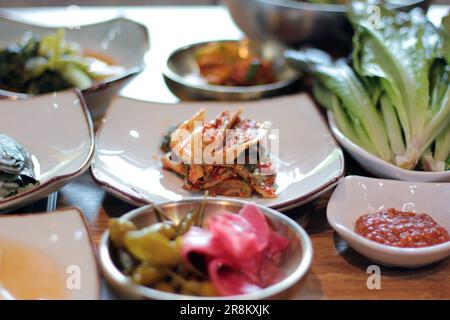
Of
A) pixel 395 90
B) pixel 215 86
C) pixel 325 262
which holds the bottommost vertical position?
pixel 325 262

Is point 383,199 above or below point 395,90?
below

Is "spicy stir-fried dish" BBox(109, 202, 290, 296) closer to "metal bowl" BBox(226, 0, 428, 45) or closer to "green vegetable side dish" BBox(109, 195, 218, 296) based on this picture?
"green vegetable side dish" BBox(109, 195, 218, 296)

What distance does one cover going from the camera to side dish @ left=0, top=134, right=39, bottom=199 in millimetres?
1672

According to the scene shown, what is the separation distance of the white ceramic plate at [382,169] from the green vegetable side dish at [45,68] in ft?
3.42

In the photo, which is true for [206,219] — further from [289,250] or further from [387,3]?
[387,3]

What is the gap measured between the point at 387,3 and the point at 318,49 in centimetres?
38

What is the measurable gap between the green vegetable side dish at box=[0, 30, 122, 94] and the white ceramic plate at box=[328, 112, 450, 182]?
3.42ft

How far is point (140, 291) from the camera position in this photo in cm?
121

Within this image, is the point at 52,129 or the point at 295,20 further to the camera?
the point at 295,20

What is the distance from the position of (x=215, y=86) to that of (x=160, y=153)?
21.8 inches

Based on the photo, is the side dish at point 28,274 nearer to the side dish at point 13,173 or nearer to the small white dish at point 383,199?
the side dish at point 13,173

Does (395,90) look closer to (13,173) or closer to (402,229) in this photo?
(402,229)

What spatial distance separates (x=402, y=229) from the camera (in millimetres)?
1563

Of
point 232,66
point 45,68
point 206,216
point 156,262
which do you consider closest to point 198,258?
point 156,262
